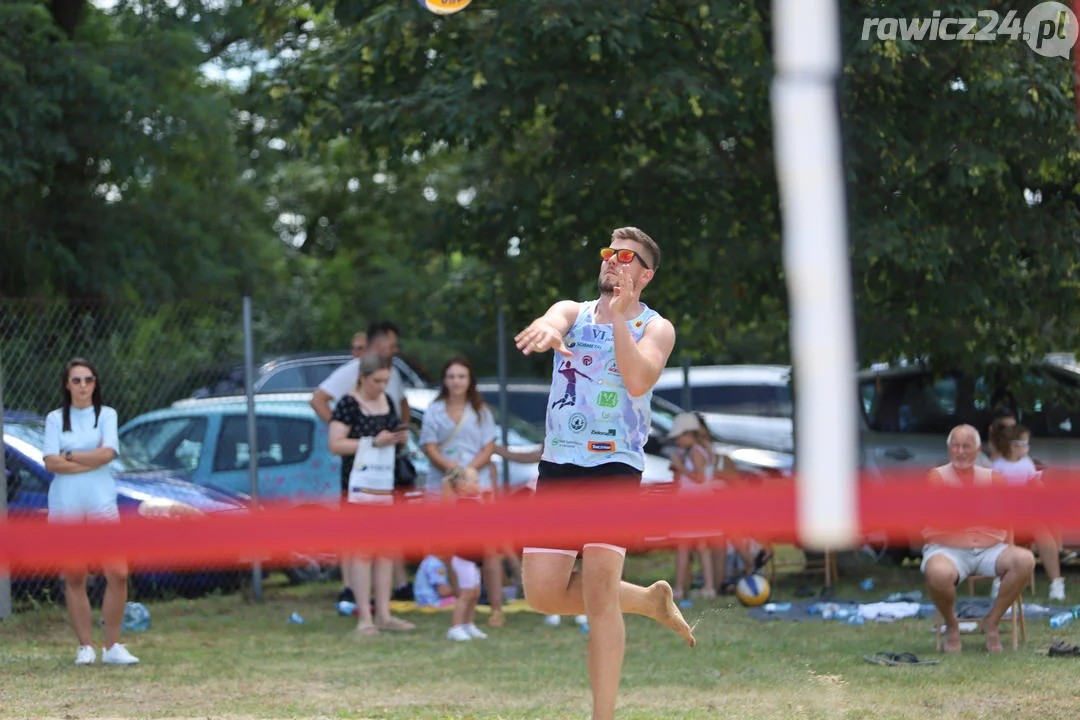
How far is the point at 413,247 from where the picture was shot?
11086 millimetres

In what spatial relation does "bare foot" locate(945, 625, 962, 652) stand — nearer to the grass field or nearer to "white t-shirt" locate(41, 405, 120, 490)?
the grass field

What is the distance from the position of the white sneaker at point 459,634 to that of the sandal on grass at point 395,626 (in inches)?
14.8

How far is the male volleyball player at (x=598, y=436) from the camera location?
479 cm

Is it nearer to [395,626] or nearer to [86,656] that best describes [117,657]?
[86,656]

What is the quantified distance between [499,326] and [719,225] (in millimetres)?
1899

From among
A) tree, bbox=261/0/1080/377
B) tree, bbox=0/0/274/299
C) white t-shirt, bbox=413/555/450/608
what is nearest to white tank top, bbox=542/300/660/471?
tree, bbox=261/0/1080/377

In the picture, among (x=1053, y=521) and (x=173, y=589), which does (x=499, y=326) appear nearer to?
(x=173, y=589)

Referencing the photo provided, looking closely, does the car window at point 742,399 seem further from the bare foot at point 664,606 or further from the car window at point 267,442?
the bare foot at point 664,606

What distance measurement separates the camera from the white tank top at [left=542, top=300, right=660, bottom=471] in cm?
489

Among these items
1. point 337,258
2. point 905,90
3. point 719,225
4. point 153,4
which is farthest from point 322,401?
point 337,258

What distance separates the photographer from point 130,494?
9.49 m

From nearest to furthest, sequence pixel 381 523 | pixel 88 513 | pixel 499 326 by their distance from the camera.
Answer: pixel 381 523
pixel 88 513
pixel 499 326

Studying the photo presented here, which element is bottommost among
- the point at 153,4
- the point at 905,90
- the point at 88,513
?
the point at 88,513

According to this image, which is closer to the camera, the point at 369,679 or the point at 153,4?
the point at 369,679
